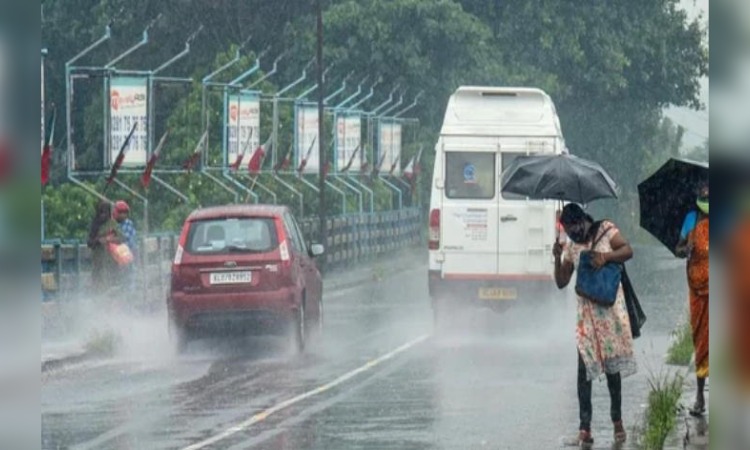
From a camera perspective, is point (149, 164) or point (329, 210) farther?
point (329, 210)

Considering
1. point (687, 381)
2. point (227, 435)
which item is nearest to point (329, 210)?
point (687, 381)

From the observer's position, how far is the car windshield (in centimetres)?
2152

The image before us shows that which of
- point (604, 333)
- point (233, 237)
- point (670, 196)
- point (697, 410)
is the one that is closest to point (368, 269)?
point (233, 237)

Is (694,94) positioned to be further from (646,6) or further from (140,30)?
(140,30)

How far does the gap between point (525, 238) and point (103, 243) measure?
613cm

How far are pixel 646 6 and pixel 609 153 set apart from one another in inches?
229

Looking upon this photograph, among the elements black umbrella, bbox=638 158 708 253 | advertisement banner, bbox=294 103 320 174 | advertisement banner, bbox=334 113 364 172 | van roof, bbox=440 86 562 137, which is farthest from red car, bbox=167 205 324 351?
advertisement banner, bbox=334 113 364 172

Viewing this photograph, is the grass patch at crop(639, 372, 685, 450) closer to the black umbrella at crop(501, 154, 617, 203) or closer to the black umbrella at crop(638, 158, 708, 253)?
the black umbrella at crop(638, 158, 708, 253)

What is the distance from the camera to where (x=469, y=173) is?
26.2 m

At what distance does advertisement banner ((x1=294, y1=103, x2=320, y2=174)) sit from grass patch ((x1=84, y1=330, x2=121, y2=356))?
1919cm

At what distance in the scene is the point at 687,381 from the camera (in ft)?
56.9

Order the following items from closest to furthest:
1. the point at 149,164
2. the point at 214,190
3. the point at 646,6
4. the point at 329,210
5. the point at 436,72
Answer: the point at 149,164, the point at 214,190, the point at 329,210, the point at 436,72, the point at 646,6

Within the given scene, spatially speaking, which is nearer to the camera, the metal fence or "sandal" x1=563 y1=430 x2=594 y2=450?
"sandal" x1=563 y1=430 x2=594 y2=450

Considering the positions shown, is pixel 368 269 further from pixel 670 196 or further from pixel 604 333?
pixel 604 333
